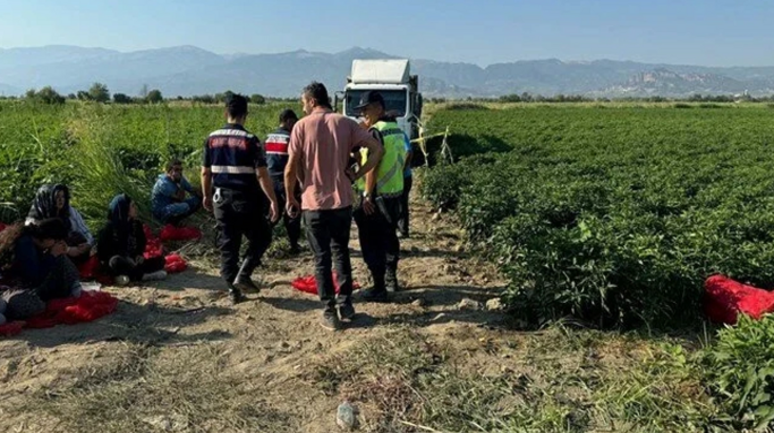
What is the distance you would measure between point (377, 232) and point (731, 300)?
2.87 meters

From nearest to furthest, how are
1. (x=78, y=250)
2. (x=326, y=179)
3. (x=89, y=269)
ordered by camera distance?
(x=326, y=179), (x=78, y=250), (x=89, y=269)

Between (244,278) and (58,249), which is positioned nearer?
(58,249)

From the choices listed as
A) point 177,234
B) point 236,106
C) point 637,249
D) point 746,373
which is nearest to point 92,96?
point 177,234

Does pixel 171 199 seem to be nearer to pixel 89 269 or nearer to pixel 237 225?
pixel 89 269

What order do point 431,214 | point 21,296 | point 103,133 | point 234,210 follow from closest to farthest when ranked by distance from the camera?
point 21,296, point 234,210, point 103,133, point 431,214

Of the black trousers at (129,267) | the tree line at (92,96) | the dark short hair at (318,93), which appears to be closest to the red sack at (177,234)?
the black trousers at (129,267)

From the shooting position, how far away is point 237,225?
5.22m

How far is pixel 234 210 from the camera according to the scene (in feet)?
16.8

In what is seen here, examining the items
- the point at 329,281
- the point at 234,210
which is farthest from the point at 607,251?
the point at 234,210

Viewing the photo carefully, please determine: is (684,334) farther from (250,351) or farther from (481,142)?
(481,142)

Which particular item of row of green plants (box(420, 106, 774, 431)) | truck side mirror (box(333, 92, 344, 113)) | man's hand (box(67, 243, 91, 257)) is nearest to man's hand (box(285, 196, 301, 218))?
row of green plants (box(420, 106, 774, 431))

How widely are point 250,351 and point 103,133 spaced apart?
5.72 meters

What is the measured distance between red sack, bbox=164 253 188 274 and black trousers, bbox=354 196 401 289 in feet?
7.52

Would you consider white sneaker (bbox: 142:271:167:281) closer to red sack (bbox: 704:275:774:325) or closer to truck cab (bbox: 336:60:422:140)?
red sack (bbox: 704:275:774:325)
